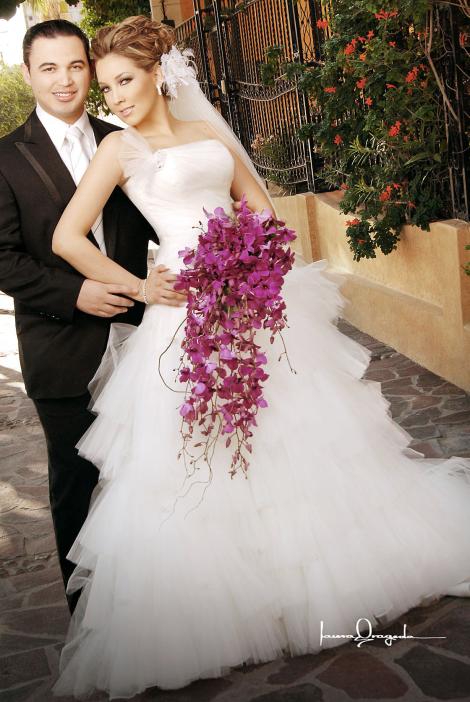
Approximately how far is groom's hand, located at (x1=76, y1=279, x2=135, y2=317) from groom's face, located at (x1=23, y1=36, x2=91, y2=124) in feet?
2.27

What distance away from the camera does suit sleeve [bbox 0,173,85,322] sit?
3422mm

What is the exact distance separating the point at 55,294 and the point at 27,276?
0.12 metres

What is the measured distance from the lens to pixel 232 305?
3094 mm

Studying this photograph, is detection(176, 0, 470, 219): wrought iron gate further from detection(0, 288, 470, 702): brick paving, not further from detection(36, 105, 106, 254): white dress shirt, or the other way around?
detection(36, 105, 106, 254): white dress shirt

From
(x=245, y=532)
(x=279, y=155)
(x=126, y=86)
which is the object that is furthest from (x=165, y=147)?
(x=279, y=155)

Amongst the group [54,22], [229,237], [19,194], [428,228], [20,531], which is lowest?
[20,531]

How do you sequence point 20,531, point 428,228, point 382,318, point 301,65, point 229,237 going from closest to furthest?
1. point 229,237
2. point 20,531
3. point 428,228
4. point 382,318
5. point 301,65

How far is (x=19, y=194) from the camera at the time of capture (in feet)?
11.4

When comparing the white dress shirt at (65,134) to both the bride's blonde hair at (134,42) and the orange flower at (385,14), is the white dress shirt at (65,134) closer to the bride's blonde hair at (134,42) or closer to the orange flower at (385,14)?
the bride's blonde hair at (134,42)

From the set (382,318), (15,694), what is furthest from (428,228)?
(15,694)

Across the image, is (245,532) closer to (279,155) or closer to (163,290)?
(163,290)

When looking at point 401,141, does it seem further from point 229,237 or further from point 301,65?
point 229,237

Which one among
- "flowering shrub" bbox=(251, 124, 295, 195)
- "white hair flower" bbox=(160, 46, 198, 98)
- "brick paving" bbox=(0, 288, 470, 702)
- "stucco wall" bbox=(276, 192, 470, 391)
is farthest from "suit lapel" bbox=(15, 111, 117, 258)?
"flowering shrub" bbox=(251, 124, 295, 195)

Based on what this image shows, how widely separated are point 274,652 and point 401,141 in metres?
4.26
